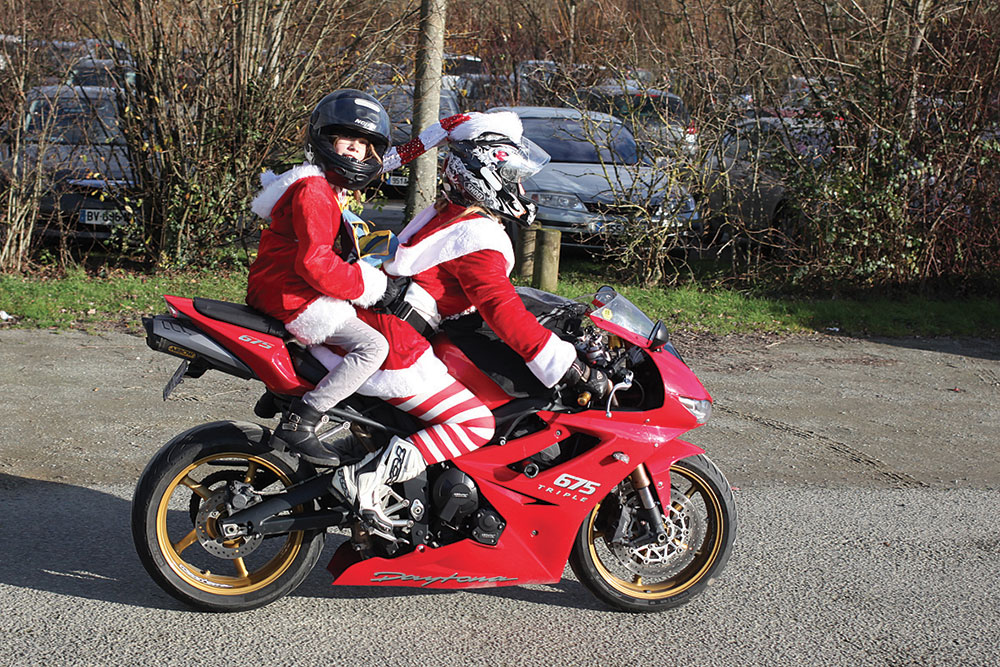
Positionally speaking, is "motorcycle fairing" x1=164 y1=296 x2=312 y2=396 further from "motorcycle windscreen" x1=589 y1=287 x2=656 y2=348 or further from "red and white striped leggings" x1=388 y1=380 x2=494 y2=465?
"motorcycle windscreen" x1=589 y1=287 x2=656 y2=348

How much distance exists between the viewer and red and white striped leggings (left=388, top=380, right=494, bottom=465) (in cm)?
371

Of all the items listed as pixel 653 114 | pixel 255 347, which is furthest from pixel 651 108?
pixel 255 347

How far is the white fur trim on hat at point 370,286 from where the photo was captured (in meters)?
3.65

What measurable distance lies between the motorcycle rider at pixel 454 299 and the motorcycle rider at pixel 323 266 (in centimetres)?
10

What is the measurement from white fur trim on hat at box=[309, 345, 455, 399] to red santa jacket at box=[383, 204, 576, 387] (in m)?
0.20

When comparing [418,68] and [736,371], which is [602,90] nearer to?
[418,68]

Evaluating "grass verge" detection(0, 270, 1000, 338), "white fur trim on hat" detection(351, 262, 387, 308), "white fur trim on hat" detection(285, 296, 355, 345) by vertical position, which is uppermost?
"white fur trim on hat" detection(351, 262, 387, 308)

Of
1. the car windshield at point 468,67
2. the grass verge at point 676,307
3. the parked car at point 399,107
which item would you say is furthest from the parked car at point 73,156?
the car windshield at point 468,67

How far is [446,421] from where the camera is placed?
12.2 feet

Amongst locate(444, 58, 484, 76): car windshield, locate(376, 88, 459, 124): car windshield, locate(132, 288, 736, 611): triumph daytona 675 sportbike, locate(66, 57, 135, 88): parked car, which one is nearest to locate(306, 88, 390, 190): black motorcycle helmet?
locate(132, 288, 736, 611): triumph daytona 675 sportbike

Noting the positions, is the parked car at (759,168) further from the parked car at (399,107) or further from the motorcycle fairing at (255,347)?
the motorcycle fairing at (255,347)

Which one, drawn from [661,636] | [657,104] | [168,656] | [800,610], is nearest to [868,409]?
[800,610]

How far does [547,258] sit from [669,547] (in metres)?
6.07

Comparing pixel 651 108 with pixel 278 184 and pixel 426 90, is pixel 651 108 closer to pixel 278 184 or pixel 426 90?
pixel 426 90
